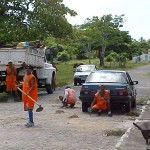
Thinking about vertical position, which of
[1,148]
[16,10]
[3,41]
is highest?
[16,10]

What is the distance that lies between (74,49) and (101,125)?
202 feet

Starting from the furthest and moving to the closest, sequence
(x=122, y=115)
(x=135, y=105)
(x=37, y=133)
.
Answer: (x=135, y=105) → (x=122, y=115) → (x=37, y=133)

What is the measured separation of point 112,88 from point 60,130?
3720 millimetres

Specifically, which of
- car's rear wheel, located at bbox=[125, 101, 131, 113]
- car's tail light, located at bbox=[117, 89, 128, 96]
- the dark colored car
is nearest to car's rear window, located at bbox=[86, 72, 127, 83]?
the dark colored car

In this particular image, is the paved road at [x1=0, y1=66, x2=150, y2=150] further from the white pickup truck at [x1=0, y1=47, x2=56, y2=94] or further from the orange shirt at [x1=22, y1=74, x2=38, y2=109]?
the white pickup truck at [x1=0, y1=47, x2=56, y2=94]

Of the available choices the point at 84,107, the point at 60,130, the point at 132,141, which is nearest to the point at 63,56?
the point at 84,107

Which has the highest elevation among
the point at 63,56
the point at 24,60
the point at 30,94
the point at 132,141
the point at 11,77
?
the point at 63,56

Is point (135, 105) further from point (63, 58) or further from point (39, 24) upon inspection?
point (63, 58)

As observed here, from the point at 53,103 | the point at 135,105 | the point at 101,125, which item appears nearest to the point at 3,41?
the point at 53,103

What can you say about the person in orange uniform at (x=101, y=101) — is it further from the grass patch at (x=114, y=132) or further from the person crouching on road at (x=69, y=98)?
the grass patch at (x=114, y=132)

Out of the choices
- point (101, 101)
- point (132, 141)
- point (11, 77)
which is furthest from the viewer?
point (11, 77)

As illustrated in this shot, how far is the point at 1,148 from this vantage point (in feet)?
27.6

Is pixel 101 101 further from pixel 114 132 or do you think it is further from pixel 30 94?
pixel 114 132

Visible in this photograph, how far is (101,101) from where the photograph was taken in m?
13.6
